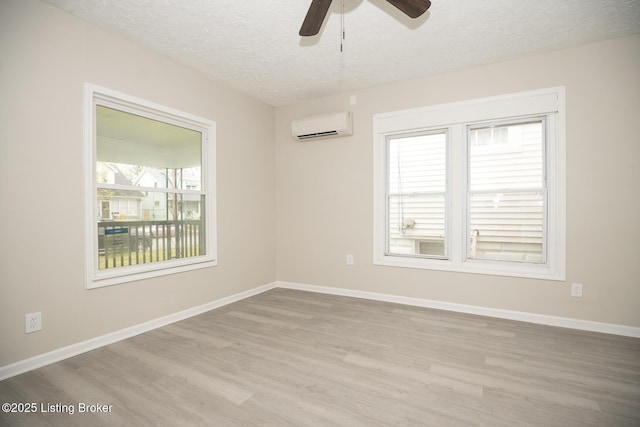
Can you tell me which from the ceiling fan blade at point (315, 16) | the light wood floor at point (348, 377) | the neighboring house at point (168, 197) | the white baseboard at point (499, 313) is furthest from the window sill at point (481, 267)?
the ceiling fan blade at point (315, 16)

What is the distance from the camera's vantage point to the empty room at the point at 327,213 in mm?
2016

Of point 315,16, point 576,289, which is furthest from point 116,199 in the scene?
point 576,289

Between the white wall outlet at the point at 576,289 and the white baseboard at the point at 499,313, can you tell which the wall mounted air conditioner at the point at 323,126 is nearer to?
the white baseboard at the point at 499,313

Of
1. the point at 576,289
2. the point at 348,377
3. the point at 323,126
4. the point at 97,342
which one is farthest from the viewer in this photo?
the point at 323,126

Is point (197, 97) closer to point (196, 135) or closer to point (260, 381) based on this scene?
point (196, 135)

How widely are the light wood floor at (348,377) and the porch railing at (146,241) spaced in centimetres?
72

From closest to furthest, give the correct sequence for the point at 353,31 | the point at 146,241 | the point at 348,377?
1. the point at 348,377
2. the point at 353,31
3. the point at 146,241

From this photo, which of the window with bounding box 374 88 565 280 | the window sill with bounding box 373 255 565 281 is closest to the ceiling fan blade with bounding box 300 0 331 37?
the window with bounding box 374 88 565 280

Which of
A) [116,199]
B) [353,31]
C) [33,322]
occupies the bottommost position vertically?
[33,322]

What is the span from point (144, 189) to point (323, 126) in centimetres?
219

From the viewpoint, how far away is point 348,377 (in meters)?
2.11

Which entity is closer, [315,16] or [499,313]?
[315,16]

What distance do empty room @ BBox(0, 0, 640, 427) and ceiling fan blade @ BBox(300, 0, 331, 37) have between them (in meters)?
0.01

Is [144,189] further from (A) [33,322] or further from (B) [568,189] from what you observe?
(B) [568,189]
